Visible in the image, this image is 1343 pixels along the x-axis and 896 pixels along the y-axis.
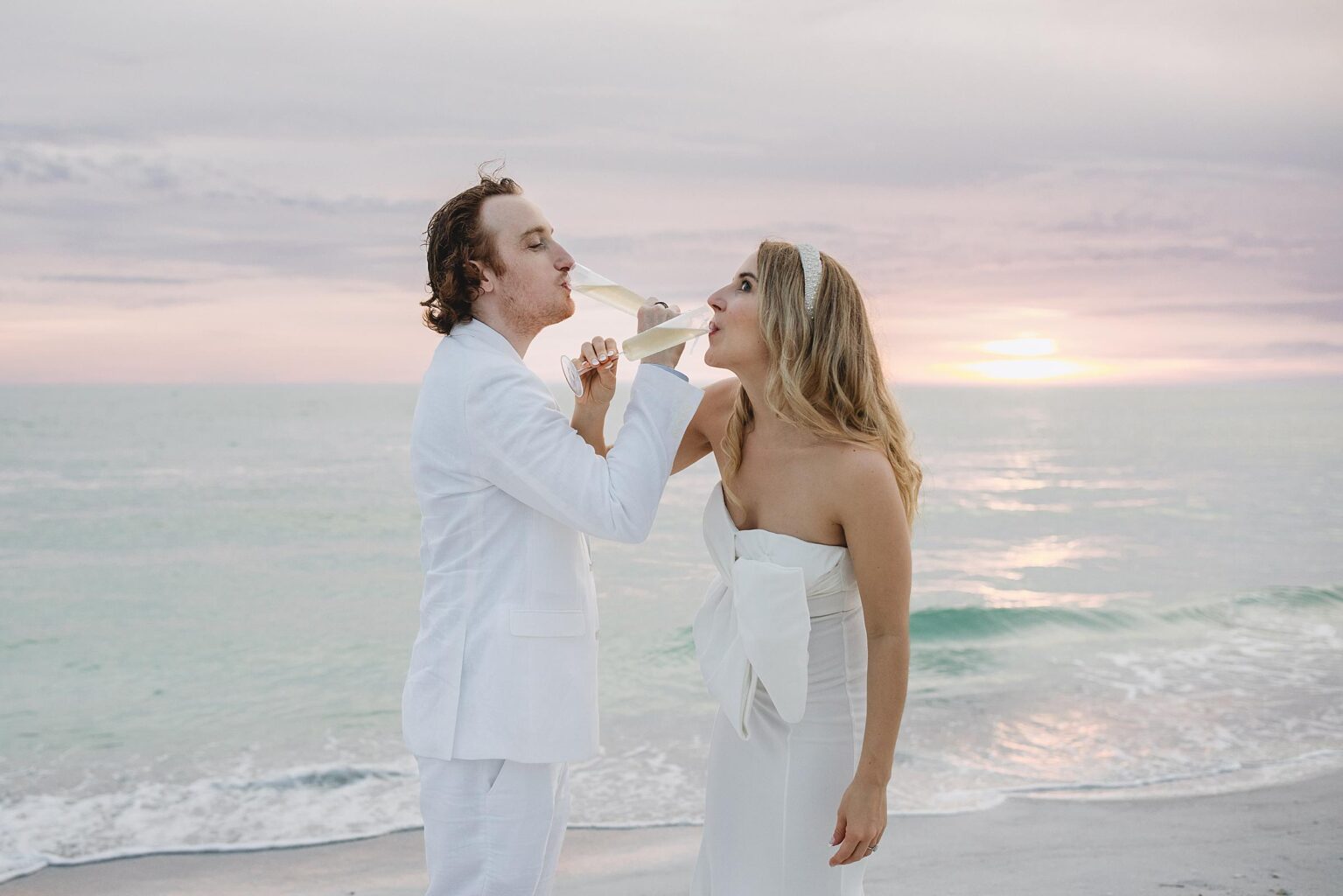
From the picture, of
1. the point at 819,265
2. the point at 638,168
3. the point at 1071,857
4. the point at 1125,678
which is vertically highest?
the point at 638,168

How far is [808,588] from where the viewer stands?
9.12 ft

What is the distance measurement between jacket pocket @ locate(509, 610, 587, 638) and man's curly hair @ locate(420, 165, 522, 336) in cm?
84

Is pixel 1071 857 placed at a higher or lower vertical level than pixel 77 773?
higher

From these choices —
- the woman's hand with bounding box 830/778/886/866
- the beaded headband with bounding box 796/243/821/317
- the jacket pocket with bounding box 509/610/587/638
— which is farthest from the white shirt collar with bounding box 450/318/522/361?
the woman's hand with bounding box 830/778/886/866

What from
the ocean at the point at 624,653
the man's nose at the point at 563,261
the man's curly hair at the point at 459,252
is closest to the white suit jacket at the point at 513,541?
the man's curly hair at the point at 459,252

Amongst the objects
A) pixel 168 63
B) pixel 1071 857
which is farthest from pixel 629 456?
pixel 168 63

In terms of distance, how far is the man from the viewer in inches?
106

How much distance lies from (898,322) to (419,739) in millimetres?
28575

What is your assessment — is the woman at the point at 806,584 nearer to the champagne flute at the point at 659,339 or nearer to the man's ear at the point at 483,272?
the champagne flute at the point at 659,339

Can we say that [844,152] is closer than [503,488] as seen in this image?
No

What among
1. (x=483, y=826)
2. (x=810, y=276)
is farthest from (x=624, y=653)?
(x=810, y=276)

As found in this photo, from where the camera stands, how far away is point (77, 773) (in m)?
7.44

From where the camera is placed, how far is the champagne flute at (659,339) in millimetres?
2756

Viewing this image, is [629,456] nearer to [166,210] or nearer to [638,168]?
[638,168]
